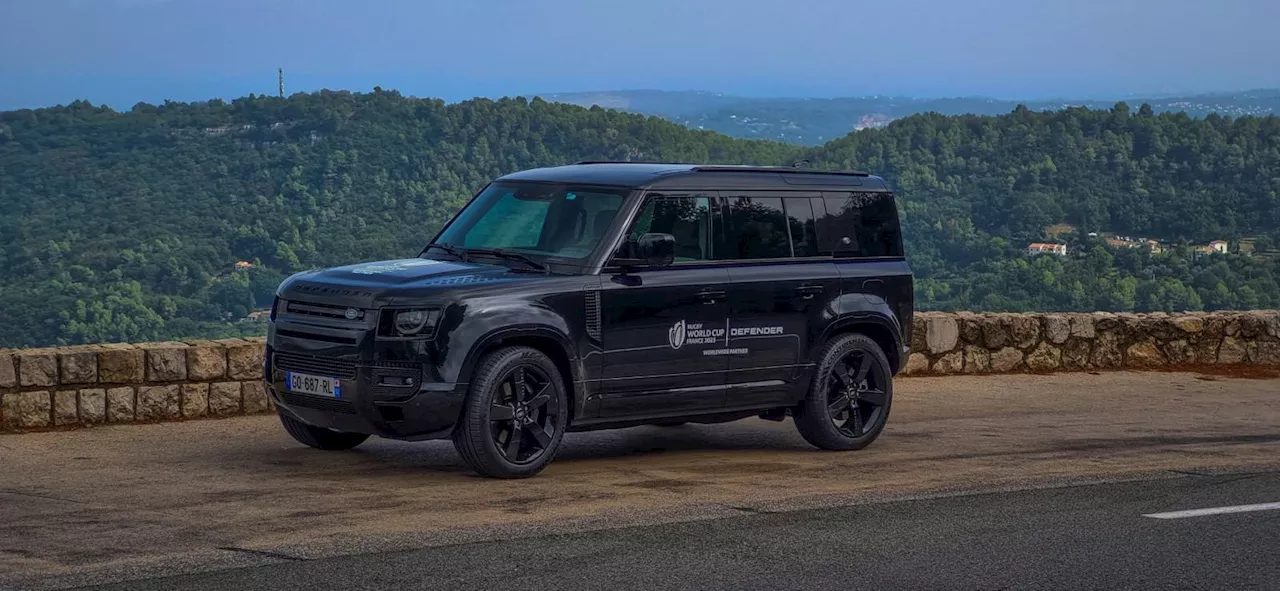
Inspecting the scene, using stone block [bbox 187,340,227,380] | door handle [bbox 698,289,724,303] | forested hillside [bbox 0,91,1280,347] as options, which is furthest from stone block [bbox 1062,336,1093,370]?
forested hillside [bbox 0,91,1280,347]

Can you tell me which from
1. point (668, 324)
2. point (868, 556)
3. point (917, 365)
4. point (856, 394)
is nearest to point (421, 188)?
point (917, 365)

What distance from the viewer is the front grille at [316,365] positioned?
941 cm

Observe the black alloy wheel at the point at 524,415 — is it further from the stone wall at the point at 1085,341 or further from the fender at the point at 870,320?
the stone wall at the point at 1085,341

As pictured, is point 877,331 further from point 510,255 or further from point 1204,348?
point 1204,348

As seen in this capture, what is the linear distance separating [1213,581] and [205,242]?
47.2 meters

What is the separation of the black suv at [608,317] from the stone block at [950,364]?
4753mm

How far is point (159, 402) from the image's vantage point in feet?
40.0

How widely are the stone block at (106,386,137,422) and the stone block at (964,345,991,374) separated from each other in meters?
8.32

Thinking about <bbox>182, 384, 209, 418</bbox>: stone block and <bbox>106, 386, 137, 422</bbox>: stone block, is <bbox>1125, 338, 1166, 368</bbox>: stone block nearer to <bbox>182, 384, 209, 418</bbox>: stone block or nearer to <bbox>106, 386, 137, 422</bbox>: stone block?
<bbox>182, 384, 209, 418</bbox>: stone block

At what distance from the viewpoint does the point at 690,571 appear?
23.3ft

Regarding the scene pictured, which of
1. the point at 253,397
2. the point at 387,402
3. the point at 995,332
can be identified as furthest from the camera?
the point at 995,332

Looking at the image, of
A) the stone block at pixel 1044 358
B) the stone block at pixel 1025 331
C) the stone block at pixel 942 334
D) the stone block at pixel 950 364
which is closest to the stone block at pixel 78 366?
the stone block at pixel 942 334

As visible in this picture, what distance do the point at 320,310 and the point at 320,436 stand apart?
128cm

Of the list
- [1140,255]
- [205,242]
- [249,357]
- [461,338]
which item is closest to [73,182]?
[205,242]
